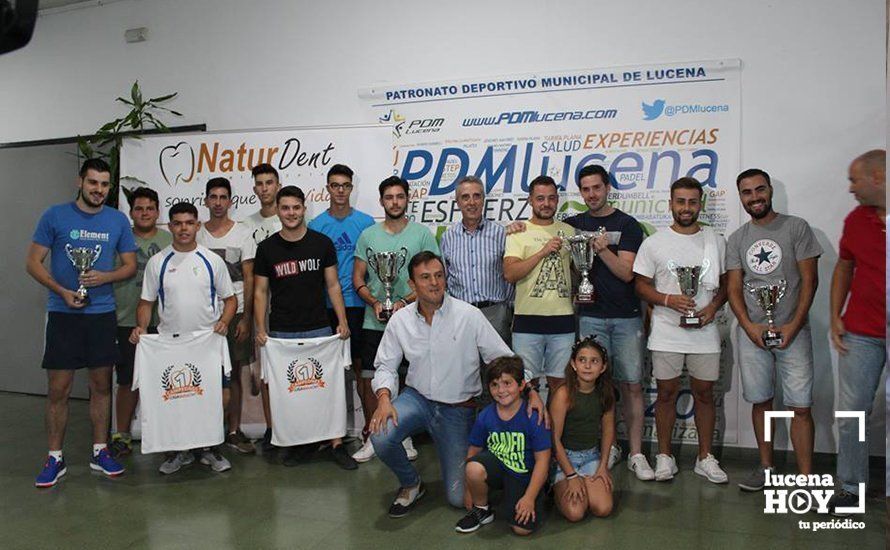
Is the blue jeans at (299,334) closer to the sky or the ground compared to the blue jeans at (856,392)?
closer to the sky

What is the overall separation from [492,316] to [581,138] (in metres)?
1.32

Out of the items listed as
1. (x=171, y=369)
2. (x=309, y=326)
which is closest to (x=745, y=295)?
(x=309, y=326)

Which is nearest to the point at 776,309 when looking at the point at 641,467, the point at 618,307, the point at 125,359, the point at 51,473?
the point at 618,307

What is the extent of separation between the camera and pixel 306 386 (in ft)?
14.1

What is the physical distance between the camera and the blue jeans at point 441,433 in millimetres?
3602

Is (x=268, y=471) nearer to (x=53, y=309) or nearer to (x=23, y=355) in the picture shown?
(x=53, y=309)

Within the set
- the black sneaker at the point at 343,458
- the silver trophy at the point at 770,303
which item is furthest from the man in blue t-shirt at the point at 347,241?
the silver trophy at the point at 770,303

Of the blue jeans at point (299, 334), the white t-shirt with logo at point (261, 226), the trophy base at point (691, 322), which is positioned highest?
the white t-shirt with logo at point (261, 226)

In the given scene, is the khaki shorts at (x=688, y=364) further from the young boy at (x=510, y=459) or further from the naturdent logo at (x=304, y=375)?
the naturdent logo at (x=304, y=375)

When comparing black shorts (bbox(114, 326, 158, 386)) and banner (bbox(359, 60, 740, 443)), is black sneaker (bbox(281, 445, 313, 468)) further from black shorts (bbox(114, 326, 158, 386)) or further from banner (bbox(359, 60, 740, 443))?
banner (bbox(359, 60, 740, 443))

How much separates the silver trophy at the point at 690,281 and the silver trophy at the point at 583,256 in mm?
449

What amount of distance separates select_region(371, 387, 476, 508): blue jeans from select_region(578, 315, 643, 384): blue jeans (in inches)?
36.8

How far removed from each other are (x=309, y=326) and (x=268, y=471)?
2.88 ft

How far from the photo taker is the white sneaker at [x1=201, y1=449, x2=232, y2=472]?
4328 millimetres
